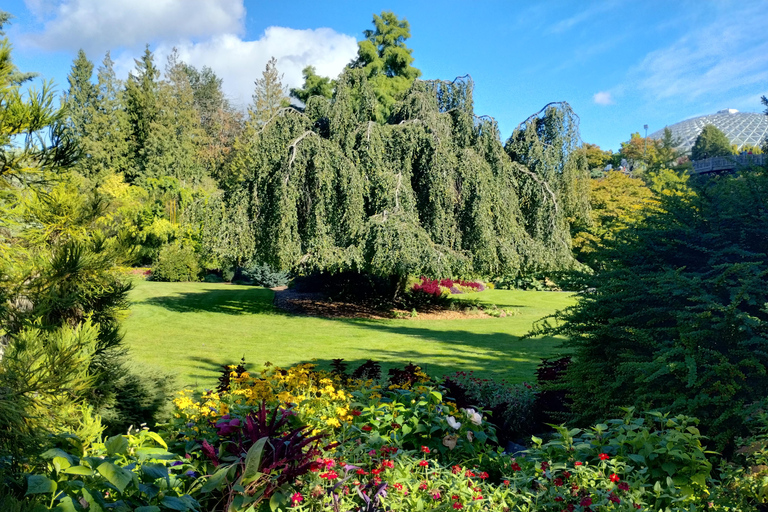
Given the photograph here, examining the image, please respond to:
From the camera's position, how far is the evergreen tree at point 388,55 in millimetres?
19828

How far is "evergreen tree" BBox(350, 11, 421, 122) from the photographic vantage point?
1983 centimetres

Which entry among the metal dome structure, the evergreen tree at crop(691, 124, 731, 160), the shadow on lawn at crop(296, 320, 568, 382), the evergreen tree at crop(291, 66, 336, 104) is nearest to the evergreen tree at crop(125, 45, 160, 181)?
the evergreen tree at crop(291, 66, 336, 104)

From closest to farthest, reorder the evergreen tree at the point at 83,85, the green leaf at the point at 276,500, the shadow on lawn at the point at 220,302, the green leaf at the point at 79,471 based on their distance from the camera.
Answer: the green leaf at the point at 79,471, the green leaf at the point at 276,500, the shadow on lawn at the point at 220,302, the evergreen tree at the point at 83,85

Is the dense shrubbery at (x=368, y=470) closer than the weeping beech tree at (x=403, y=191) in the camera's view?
Yes

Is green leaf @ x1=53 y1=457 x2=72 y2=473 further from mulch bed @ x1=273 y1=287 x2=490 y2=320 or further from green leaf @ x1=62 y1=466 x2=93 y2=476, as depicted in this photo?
mulch bed @ x1=273 y1=287 x2=490 y2=320

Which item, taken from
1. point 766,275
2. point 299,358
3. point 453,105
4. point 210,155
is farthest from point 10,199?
point 210,155

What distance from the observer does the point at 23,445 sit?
2.24 meters

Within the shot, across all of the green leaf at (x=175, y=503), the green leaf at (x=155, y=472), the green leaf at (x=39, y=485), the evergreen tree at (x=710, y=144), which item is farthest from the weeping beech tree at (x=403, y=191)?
the evergreen tree at (x=710, y=144)

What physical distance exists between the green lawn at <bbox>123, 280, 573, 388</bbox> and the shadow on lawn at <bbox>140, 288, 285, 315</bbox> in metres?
0.03

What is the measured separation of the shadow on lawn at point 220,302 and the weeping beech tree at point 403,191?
2429mm

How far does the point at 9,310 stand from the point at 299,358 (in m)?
5.82

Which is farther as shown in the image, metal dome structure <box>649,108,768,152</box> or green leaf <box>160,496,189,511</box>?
metal dome structure <box>649,108,768,152</box>

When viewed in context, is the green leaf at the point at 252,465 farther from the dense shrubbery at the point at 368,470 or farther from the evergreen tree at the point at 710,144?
the evergreen tree at the point at 710,144

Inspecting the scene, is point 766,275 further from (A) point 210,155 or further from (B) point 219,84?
(B) point 219,84
